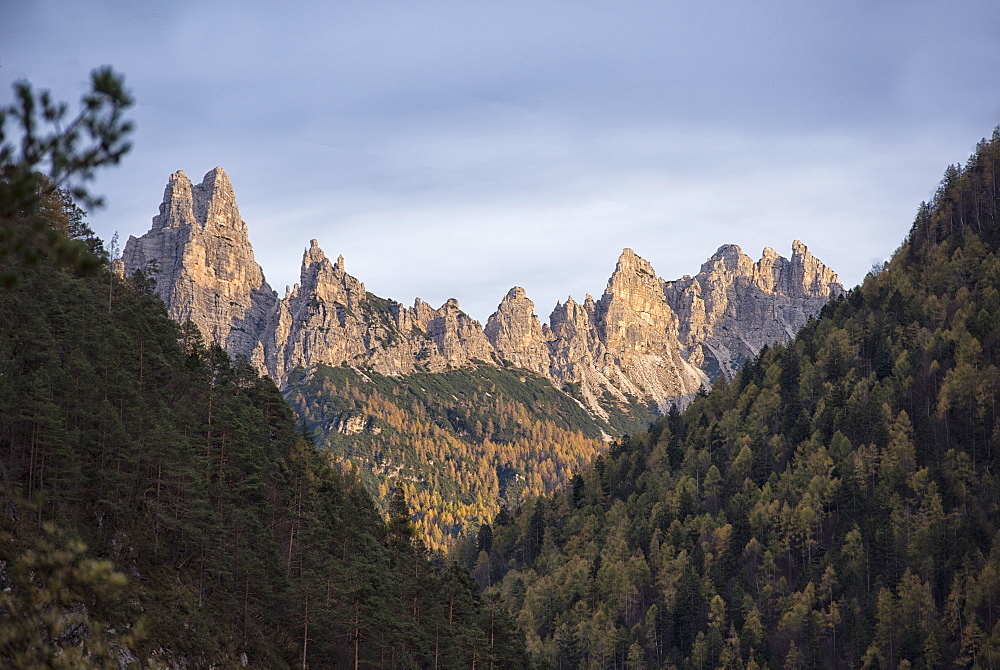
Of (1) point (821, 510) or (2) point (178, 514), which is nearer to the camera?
(2) point (178, 514)

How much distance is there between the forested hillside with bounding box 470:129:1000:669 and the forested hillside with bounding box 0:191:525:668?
2337 inches

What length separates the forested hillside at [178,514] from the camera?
157 ft

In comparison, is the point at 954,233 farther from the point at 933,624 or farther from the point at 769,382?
the point at 933,624

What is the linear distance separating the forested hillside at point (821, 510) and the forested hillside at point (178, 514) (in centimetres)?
5935

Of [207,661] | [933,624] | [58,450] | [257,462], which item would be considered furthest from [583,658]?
[58,450]

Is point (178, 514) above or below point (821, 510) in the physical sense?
below

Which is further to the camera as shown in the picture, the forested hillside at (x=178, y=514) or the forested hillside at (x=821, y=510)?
the forested hillside at (x=821, y=510)

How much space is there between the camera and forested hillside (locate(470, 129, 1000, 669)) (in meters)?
124

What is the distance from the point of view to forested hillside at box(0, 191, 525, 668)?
4794 cm

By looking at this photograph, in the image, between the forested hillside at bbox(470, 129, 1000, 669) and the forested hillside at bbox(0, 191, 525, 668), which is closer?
the forested hillside at bbox(0, 191, 525, 668)

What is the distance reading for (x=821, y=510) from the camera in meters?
144

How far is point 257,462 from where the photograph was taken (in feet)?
235

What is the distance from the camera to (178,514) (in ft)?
187

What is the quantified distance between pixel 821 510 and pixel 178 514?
368ft
